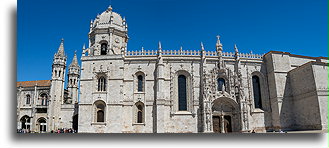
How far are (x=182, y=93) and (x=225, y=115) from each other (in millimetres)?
4566

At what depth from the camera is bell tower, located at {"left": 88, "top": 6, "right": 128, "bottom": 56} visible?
80.4 ft

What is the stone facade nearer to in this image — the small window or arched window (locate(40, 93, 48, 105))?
the small window

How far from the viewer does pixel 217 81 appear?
2391 centimetres

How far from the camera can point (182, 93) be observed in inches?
925

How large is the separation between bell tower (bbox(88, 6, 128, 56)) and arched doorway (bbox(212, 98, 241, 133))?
10.6m

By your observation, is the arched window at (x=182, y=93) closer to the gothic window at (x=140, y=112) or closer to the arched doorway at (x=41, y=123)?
the gothic window at (x=140, y=112)

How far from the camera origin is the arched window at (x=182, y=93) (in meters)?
23.1

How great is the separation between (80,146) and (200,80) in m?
15.2

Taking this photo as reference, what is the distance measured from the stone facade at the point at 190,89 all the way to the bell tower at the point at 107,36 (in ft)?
0.33

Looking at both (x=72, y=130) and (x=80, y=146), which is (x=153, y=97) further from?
(x=80, y=146)

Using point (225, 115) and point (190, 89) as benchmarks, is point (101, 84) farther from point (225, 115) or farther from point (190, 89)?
point (225, 115)

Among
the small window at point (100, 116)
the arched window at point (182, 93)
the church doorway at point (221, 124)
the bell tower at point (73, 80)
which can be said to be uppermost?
the bell tower at point (73, 80)

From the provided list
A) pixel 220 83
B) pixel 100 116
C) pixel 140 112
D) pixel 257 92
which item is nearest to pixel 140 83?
pixel 140 112

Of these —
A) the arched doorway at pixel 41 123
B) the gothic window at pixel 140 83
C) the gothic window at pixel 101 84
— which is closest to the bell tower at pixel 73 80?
the arched doorway at pixel 41 123
